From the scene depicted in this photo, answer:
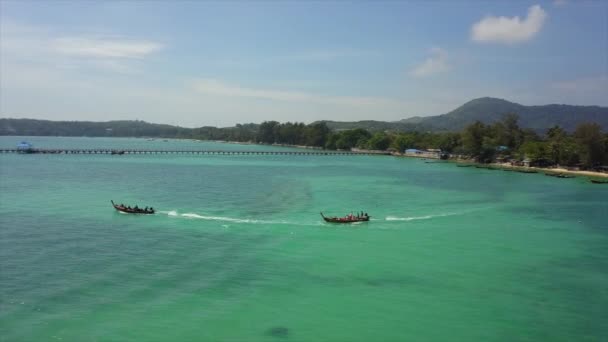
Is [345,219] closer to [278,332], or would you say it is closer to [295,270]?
[295,270]

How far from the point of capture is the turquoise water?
81.6 ft

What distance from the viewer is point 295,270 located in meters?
33.5

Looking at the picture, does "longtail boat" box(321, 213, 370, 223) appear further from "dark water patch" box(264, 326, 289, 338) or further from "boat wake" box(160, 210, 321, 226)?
"dark water patch" box(264, 326, 289, 338)

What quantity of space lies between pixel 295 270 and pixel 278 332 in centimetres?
924

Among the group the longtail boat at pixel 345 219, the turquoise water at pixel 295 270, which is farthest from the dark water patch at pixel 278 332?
the longtail boat at pixel 345 219

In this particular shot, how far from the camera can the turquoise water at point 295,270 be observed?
24866mm

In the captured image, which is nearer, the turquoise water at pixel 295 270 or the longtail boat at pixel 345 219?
the turquoise water at pixel 295 270

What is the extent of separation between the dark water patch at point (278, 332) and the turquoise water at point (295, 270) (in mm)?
100

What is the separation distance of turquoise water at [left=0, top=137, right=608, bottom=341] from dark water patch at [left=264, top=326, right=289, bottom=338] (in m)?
0.10

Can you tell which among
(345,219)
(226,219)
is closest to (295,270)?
(345,219)

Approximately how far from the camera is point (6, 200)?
60.1 metres

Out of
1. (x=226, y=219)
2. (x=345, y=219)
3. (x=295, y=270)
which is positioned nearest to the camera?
(x=295, y=270)

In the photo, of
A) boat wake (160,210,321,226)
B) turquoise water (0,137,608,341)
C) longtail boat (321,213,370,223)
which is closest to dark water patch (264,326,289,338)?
turquoise water (0,137,608,341)

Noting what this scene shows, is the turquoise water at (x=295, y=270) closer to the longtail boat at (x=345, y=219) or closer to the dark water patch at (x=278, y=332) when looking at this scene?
the dark water patch at (x=278, y=332)
